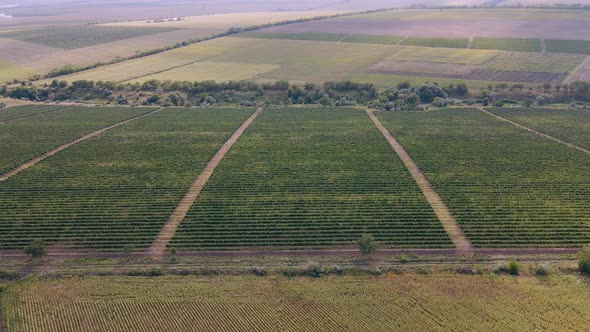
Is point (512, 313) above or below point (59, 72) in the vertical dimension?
below

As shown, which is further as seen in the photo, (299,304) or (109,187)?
(109,187)

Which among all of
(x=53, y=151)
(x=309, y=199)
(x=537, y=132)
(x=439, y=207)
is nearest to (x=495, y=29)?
(x=537, y=132)

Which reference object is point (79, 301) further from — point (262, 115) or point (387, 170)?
point (262, 115)

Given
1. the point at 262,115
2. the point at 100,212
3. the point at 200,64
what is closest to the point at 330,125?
Result: the point at 262,115

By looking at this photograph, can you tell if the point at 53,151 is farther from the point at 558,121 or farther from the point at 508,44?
the point at 508,44

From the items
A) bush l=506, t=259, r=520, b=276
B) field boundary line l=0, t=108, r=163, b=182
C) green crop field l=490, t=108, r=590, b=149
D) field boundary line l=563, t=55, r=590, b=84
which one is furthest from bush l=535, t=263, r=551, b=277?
field boundary line l=563, t=55, r=590, b=84

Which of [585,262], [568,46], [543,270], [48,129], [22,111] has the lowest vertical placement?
[543,270]
